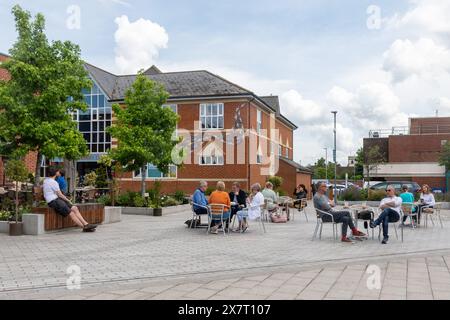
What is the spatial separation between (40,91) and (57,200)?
5.36 m

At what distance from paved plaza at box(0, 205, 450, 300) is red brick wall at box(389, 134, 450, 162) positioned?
44407 mm

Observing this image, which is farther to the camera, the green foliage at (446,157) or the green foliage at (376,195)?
the green foliage at (446,157)

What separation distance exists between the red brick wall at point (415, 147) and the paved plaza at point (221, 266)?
44407 millimetres

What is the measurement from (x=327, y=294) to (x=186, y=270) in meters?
2.44

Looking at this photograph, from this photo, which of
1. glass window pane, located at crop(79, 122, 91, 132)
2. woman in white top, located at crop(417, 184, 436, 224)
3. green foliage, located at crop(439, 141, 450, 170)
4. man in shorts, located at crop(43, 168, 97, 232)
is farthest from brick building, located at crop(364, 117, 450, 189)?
man in shorts, located at crop(43, 168, 97, 232)

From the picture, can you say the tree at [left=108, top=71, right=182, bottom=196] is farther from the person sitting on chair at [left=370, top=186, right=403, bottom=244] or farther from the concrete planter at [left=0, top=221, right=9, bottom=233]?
the person sitting on chair at [left=370, top=186, right=403, bottom=244]

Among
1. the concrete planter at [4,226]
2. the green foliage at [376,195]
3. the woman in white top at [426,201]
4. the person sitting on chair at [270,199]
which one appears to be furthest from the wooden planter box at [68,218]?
the green foliage at [376,195]

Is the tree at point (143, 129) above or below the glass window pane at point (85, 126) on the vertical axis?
below

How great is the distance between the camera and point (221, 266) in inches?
313

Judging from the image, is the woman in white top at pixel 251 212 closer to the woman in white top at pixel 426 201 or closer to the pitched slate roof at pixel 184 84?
the woman in white top at pixel 426 201

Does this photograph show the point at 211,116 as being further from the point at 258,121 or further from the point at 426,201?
the point at 426,201

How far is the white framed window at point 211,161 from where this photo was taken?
3369 cm

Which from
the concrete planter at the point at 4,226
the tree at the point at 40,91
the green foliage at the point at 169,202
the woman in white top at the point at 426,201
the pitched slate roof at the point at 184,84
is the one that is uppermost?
the pitched slate roof at the point at 184,84
